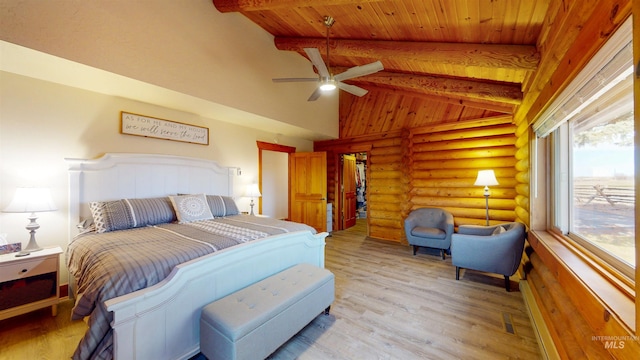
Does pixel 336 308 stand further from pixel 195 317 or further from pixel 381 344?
pixel 195 317

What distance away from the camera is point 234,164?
15.1ft

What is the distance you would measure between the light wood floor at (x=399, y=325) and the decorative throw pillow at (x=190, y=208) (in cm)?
134

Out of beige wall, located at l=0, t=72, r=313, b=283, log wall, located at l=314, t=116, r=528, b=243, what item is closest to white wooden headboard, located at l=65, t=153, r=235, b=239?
beige wall, located at l=0, t=72, r=313, b=283

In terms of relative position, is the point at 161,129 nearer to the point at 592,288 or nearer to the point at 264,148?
the point at 264,148

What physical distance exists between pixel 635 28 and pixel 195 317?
2837 millimetres

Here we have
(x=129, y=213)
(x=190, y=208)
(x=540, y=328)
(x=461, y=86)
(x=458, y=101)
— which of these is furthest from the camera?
(x=458, y=101)

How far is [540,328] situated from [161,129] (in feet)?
16.3

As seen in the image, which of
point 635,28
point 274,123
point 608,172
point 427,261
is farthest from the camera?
point 274,123

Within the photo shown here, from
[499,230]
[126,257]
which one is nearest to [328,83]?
Answer: [126,257]

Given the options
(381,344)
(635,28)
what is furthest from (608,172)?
(381,344)

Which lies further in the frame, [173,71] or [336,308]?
[173,71]

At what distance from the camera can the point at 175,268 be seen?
169cm

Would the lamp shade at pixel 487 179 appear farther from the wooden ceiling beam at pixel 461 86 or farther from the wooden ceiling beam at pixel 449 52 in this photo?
the wooden ceiling beam at pixel 449 52

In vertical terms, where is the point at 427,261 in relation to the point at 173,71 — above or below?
below
